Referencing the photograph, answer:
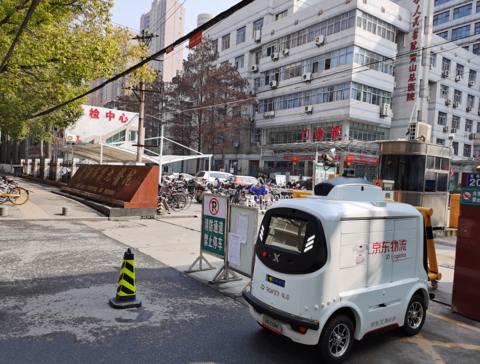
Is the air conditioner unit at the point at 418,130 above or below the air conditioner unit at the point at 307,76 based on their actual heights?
below

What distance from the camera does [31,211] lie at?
13984 millimetres

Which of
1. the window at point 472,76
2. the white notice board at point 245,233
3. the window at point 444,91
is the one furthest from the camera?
the window at point 472,76

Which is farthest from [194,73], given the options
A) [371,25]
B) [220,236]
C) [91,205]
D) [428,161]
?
[220,236]

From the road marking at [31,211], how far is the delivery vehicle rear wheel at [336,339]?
12053 mm

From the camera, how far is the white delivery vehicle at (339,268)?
3.99 meters

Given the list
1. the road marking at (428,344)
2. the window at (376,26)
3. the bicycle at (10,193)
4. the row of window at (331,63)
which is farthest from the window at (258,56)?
the road marking at (428,344)

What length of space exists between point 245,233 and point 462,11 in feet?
209

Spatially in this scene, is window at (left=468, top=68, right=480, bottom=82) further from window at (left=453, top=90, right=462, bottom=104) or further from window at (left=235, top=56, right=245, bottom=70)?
window at (left=235, top=56, right=245, bottom=70)

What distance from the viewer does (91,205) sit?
16.3m

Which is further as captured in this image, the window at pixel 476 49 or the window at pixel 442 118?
the window at pixel 476 49

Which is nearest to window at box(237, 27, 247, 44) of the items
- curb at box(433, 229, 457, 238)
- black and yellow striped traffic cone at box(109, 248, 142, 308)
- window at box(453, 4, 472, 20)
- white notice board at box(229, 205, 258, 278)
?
window at box(453, 4, 472, 20)

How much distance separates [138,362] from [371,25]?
123 ft

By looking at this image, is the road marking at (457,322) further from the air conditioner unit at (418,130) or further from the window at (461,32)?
the window at (461,32)

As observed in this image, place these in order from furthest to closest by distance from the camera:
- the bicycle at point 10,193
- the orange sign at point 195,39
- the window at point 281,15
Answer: the window at point 281,15 → the bicycle at point 10,193 → the orange sign at point 195,39
